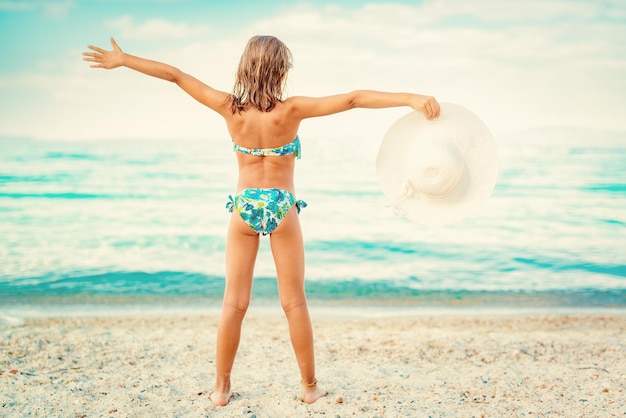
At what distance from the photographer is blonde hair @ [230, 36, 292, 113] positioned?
10.5 feet

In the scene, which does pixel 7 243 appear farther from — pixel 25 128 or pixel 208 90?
pixel 25 128

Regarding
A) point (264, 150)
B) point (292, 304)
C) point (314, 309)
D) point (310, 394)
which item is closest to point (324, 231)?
point (314, 309)

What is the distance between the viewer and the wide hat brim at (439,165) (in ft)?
11.2

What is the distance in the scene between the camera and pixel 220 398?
3.59m

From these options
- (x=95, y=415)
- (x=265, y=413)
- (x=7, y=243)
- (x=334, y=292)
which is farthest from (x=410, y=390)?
(x=7, y=243)

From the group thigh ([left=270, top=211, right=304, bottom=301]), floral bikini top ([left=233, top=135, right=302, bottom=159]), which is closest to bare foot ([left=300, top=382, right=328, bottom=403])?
thigh ([left=270, top=211, right=304, bottom=301])

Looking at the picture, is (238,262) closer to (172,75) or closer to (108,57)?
(172,75)

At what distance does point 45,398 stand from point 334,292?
4.44 m

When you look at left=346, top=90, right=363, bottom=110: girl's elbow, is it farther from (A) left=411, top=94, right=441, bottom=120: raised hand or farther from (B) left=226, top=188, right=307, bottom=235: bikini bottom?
(B) left=226, top=188, right=307, bottom=235: bikini bottom

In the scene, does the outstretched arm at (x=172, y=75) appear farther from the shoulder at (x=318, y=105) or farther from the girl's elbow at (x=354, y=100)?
Answer: the girl's elbow at (x=354, y=100)

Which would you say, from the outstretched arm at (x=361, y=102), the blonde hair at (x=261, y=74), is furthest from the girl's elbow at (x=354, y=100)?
the blonde hair at (x=261, y=74)

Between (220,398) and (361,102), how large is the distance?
1.96 meters

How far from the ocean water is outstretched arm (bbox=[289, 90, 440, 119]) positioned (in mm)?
688

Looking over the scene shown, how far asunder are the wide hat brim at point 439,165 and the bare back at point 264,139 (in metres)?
0.60
